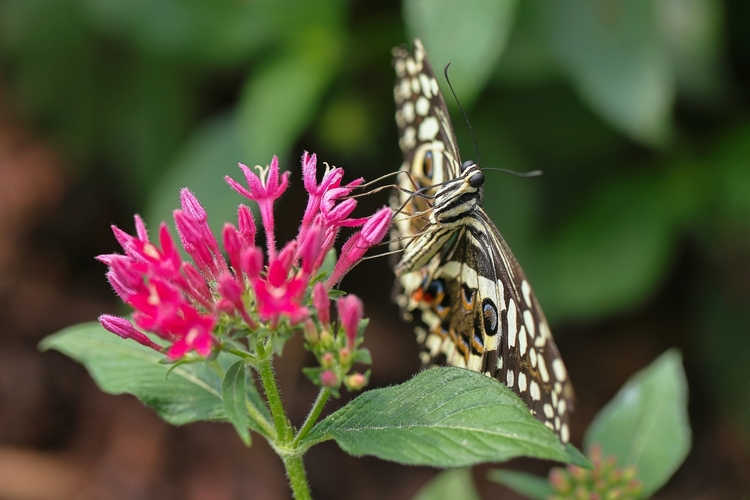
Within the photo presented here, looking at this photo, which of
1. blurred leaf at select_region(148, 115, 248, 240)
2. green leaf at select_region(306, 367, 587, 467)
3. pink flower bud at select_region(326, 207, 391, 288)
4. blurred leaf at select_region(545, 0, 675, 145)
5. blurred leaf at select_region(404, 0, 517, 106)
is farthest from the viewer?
blurred leaf at select_region(148, 115, 248, 240)

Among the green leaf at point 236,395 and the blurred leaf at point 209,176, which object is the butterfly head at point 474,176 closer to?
the green leaf at point 236,395

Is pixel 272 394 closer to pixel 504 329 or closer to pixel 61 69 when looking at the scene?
pixel 504 329

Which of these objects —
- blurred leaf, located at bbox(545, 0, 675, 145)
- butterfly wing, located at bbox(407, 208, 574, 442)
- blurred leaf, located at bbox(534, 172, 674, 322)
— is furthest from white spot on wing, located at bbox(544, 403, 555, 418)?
blurred leaf, located at bbox(534, 172, 674, 322)

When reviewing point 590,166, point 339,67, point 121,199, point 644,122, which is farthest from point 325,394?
point 121,199

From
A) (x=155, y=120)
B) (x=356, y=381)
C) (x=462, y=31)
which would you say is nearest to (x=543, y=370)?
(x=356, y=381)

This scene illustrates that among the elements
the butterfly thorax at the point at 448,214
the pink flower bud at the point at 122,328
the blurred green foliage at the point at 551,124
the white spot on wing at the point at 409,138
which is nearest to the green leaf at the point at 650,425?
the butterfly thorax at the point at 448,214

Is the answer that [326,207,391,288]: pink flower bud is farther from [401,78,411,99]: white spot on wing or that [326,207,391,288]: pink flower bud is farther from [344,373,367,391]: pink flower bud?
[401,78,411,99]: white spot on wing
